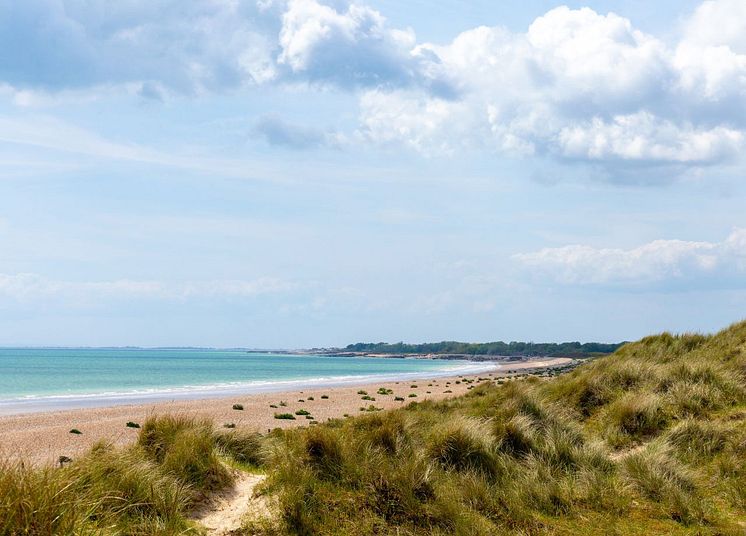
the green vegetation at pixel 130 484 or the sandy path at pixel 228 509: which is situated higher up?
the green vegetation at pixel 130 484

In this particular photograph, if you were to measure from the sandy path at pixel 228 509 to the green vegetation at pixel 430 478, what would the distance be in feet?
0.60

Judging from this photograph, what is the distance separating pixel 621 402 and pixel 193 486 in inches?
414

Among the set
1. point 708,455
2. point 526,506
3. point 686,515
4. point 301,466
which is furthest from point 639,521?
point 301,466

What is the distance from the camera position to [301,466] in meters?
8.21

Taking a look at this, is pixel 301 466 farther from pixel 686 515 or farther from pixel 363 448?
pixel 686 515

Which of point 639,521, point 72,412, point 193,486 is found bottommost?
point 72,412

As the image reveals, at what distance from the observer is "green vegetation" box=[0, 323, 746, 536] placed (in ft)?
20.8

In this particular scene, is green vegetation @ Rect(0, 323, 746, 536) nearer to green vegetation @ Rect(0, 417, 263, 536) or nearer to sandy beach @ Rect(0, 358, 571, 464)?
green vegetation @ Rect(0, 417, 263, 536)

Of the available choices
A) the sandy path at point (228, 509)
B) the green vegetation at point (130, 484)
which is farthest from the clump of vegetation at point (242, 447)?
the sandy path at point (228, 509)

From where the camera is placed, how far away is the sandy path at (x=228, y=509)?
6.98 meters

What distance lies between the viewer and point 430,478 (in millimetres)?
8391

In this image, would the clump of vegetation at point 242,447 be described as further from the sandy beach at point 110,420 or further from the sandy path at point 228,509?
the sandy beach at point 110,420

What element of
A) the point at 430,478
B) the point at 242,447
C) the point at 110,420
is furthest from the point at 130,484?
the point at 110,420

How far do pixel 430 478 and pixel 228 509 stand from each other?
285 cm
